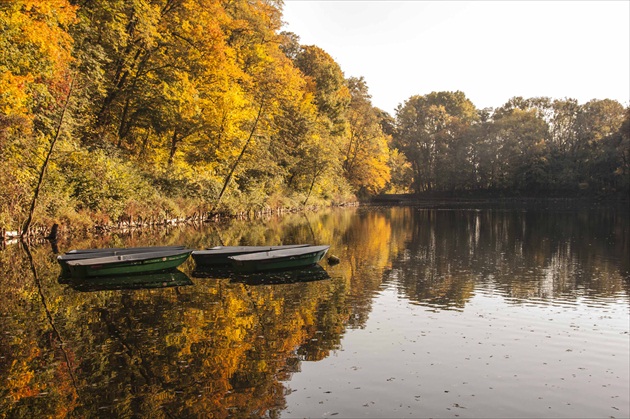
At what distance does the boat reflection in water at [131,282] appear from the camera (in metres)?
15.9

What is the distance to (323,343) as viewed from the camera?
34.5ft

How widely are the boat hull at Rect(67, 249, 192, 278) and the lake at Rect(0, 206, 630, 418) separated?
0.84m

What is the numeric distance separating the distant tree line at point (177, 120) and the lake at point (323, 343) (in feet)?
28.7

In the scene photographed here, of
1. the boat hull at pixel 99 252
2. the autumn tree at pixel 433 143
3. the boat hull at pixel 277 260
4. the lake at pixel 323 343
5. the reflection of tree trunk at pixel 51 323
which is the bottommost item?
the lake at pixel 323 343

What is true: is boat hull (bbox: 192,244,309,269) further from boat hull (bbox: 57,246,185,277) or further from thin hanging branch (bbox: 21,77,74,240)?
thin hanging branch (bbox: 21,77,74,240)

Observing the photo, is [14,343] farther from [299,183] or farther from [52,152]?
[299,183]

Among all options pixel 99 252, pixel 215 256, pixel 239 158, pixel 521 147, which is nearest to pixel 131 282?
pixel 99 252

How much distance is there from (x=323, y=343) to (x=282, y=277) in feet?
24.8

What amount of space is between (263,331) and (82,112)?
28332 millimetres

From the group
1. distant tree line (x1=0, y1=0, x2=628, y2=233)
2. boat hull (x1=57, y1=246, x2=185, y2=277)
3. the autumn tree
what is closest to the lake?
boat hull (x1=57, y1=246, x2=185, y2=277)

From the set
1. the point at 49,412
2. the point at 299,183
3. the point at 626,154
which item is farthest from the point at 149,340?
the point at 626,154

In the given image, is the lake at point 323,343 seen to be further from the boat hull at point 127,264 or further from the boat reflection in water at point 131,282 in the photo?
the boat hull at point 127,264

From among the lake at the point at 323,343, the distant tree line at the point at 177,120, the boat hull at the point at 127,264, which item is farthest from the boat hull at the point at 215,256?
the distant tree line at the point at 177,120

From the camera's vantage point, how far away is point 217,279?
57.3 ft
